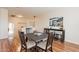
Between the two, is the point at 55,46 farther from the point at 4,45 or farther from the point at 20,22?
the point at 4,45

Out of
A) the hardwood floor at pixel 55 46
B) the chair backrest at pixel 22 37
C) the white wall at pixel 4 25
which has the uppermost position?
the white wall at pixel 4 25

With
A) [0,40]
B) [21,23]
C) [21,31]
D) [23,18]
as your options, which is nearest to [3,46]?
[0,40]

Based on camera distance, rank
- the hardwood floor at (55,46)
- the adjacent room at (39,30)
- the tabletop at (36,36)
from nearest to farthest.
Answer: the hardwood floor at (55,46) → the adjacent room at (39,30) → the tabletop at (36,36)

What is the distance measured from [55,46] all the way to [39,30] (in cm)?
53

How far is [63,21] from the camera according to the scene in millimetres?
2000

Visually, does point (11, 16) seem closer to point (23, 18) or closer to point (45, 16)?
point (23, 18)

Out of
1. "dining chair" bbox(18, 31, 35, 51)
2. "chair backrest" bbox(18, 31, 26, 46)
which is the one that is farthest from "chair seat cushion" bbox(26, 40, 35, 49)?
"chair backrest" bbox(18, 31, 26, 46)

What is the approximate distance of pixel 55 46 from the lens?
6.52 feet

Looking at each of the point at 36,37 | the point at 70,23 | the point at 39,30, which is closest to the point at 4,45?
the point at 36,37

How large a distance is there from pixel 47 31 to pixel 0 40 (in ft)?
3.59

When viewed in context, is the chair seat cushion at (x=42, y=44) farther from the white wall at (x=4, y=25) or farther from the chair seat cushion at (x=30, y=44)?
the white wall at (x=4, y=25)

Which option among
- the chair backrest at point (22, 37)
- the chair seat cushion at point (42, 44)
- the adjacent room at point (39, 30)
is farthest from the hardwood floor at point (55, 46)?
the chair seat cushion at point (42, 44)

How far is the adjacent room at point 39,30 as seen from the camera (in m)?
1.95

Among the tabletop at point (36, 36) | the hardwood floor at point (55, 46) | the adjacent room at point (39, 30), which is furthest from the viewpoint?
the tabletop at point (36, 36)
